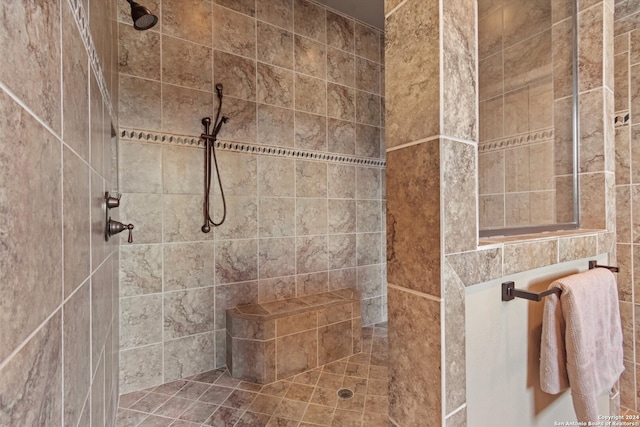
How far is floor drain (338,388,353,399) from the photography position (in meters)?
1.84

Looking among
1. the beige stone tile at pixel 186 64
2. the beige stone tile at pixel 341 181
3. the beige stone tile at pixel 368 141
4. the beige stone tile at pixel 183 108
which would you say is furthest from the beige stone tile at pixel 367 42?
the beige stone tile at pixel 183 108

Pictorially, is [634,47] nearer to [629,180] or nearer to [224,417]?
[629,180]

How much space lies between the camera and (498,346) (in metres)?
0.76

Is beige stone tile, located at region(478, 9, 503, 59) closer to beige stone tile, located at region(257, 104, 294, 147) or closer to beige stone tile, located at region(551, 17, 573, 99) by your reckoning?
beige stone tile, located at region(551, 17, 573, 99)

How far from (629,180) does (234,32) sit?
110 inches

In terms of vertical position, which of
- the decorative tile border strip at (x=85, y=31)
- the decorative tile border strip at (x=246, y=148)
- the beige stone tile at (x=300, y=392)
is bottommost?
the beige stone tile at (x=300, y=392)

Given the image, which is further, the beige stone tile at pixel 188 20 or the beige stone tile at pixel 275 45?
the beige stone tile at pixel 275 45

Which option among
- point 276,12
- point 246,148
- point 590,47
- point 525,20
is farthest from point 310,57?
point 590,47

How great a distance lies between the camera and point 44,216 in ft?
1.37

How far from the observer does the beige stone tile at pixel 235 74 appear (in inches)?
86.0

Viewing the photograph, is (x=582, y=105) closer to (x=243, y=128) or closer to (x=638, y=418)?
(x=638, y=418)

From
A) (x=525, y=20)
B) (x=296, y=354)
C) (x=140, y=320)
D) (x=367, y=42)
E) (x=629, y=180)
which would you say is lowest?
(x=296, y=354)

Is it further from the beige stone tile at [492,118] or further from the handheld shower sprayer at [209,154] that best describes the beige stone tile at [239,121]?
the beige stone tile at [492,118]

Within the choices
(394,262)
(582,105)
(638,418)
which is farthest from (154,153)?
(638,418)
